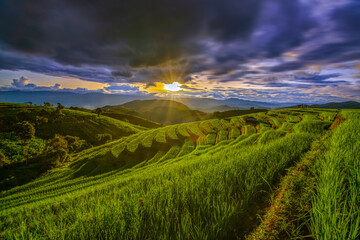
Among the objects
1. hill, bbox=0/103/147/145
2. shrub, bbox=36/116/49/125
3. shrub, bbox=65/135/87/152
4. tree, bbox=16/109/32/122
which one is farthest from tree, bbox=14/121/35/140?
tree, bbox=16/109/32/122

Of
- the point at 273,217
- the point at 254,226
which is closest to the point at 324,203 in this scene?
the point at 273,217

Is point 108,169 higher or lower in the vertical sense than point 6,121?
lower

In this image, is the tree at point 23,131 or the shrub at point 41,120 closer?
the tree at point 23,131

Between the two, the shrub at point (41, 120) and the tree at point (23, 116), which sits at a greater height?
the tree at point (23, 116)

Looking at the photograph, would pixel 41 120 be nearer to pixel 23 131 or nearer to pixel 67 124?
pixel 67 124

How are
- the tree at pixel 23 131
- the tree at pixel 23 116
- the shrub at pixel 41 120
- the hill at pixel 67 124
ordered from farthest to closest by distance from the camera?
1. the tree at pixel 23 116
2. the shrub at pixel 41 120
3. the hill at pixel 67 124
4. the tree at pixel 23 131

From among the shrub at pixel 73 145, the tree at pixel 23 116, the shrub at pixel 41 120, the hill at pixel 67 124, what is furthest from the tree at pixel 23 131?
the tree at pixel 23 116

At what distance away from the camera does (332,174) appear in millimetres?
3340

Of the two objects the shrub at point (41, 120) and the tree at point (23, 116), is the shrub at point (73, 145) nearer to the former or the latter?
the shrub at point (41, 120)

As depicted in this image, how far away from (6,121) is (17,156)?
40.9 m

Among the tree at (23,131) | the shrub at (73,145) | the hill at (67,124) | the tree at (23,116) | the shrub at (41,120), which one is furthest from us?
the tree at (23,116)

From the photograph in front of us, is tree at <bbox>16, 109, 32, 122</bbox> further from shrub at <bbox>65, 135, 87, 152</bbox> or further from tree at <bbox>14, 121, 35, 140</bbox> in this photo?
shrub at <bbox>65, 135, 87, 152</bbox>

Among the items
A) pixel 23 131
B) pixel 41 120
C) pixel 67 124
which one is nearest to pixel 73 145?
pixel 23 131

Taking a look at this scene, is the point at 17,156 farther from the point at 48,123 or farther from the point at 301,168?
the point at 301,168
